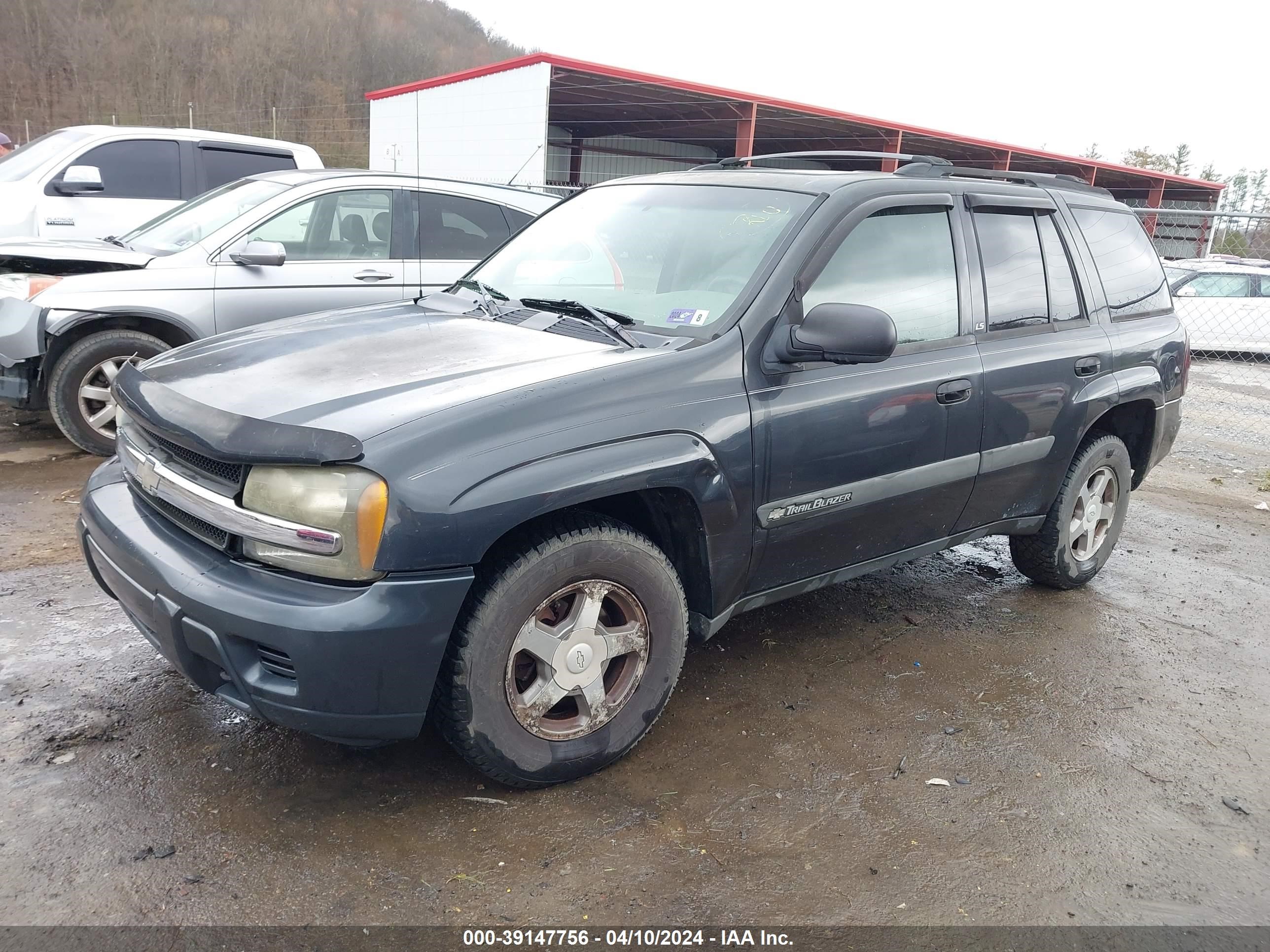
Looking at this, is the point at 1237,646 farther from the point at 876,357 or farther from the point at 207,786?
the point at 207,786

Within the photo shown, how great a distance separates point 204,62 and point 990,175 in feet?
186

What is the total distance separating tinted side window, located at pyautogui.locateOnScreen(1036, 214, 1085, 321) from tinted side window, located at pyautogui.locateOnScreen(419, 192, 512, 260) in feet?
12.3

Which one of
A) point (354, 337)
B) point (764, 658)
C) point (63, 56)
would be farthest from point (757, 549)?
point (63, 56)

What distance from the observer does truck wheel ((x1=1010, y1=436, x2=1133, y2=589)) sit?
4371 millimetres

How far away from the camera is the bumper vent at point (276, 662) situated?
2.30m

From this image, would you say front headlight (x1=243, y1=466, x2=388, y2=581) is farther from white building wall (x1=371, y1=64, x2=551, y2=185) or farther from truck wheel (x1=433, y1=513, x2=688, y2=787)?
white building wall (x1=371, y1=64, x2=551, y2=185)

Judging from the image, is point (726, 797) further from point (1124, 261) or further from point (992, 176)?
point (1124, 261)

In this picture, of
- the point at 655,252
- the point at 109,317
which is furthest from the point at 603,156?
the point at 655,252

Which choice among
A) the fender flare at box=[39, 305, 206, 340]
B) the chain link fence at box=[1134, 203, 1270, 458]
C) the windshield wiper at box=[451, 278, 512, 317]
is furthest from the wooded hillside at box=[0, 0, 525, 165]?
the windshield wiper at box=[451, 278, 512, 317]

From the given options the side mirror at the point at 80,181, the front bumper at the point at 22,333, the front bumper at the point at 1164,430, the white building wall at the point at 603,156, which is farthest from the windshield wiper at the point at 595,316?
the white building wall at the point at 603,156

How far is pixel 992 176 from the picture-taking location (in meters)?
4.06

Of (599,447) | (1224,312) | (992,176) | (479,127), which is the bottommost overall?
(1224,312)

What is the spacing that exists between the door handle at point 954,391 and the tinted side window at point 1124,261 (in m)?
1.28

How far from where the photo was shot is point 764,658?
378 cm
